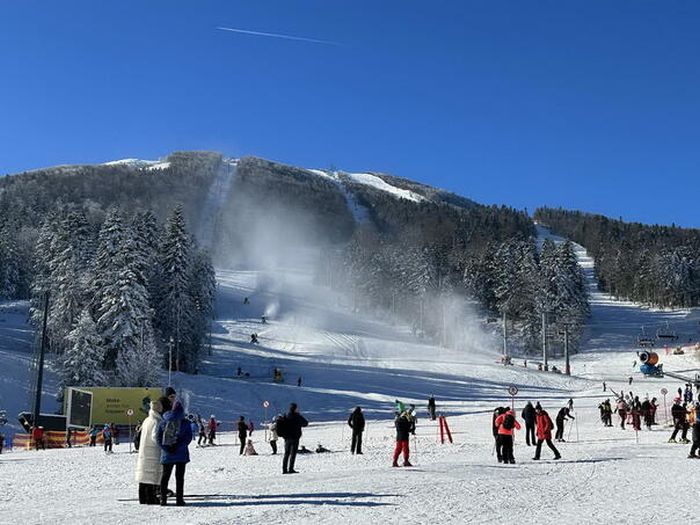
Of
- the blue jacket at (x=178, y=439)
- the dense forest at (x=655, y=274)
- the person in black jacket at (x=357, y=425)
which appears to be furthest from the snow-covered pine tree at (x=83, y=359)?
the dense forest at (x=655, y=274)

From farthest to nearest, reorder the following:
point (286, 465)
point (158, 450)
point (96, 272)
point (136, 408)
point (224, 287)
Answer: point (224, 287) → point (96, 272) → point (136, 408) → point (286, 465) → point (158, 450)

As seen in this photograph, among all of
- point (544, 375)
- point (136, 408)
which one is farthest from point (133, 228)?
point (544, 375)

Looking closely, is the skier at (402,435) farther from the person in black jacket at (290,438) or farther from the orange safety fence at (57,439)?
A: the orange safety fence at (57,439)

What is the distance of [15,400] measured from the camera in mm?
45281

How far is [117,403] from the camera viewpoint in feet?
121

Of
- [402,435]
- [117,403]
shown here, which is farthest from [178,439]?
[117,403]

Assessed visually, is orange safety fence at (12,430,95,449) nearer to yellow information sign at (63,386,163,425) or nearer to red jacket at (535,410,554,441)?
yellow information sign at (63,386,163,425)

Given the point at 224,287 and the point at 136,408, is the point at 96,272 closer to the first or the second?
the point at 136,408

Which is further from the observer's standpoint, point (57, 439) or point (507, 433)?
point (57, 439)

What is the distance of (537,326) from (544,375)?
998 inches

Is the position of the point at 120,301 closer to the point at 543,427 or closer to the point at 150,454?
the point at 543,427

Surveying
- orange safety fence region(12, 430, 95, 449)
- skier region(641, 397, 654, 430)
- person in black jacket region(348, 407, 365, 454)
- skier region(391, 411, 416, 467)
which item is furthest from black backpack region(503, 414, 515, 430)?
orange safety fence region(12, 430, 95, 449)

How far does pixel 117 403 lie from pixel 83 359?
10.7 meters

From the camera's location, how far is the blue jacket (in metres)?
9.68
